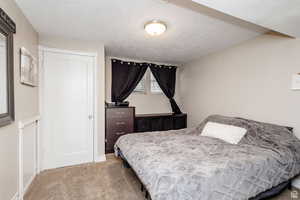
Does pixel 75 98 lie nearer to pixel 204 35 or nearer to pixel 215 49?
pixel 204 35

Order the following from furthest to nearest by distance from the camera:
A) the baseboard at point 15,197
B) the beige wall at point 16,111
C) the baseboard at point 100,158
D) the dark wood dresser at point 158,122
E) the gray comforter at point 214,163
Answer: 1. the dark wood dresser at point 158,122
2. the baseboard at point 100,158
3. the baseboard at point 15,197
4. the beige wall at point 16,111
5. the gray comforter at point 214,163

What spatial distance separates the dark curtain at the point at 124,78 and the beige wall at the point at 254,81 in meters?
1.65

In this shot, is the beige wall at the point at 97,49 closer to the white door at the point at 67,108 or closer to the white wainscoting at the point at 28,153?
the white door at the point at 67,108

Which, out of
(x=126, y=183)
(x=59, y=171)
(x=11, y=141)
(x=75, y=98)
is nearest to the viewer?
(x=11, y=141)

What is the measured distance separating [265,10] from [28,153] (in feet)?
10.9

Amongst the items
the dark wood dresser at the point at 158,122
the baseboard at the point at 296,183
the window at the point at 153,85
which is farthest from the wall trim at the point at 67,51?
the baseboard at the point at 296,183

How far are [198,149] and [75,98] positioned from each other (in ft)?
7.61

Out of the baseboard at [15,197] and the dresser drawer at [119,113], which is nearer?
the baseboard at [15,197]

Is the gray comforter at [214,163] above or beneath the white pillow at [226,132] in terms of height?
beneath

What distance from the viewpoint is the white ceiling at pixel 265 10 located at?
1363 mm

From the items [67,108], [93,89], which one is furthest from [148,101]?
A: [67,108]

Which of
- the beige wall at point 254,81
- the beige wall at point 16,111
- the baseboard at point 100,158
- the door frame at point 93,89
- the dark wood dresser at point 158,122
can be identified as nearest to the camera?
the beige wall at point 16,111

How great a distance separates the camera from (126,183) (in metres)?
2.24

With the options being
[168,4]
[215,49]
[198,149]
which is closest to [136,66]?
[215,49]
